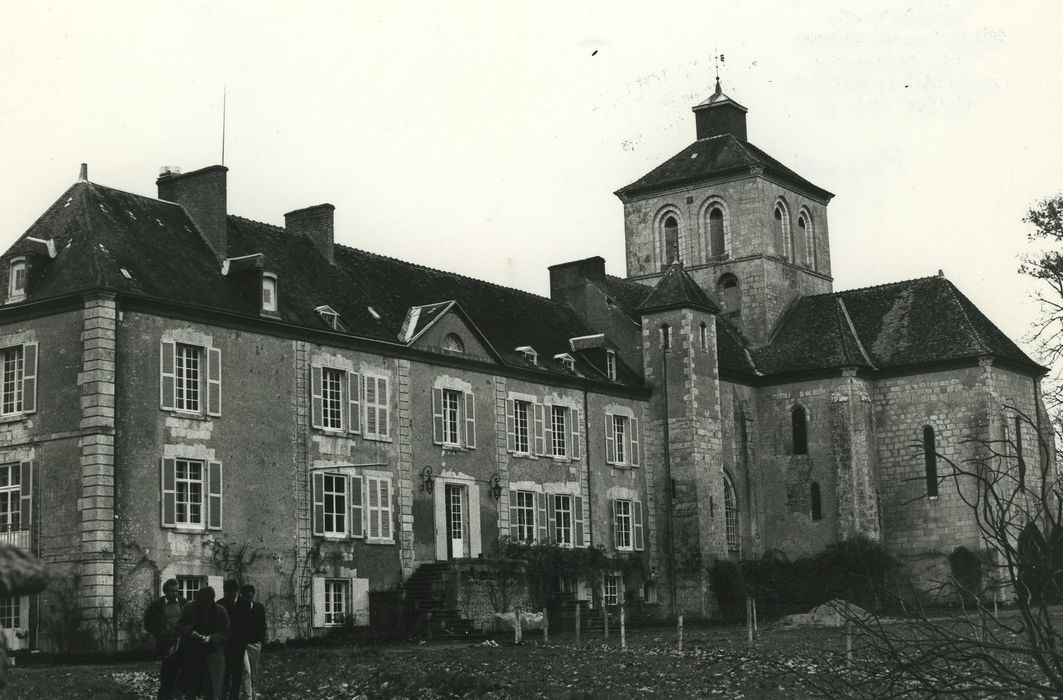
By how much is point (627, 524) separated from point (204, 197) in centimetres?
1633

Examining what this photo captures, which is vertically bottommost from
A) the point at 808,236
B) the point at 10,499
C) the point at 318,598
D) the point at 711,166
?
the point at 318,598

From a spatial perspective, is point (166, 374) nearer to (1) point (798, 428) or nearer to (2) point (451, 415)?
(2) point (451, 415)

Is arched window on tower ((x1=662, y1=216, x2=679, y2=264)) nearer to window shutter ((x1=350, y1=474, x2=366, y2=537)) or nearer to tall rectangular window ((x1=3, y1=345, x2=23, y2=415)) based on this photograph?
window shutter ((x1=350, y1=474, x2=366, y2=537))

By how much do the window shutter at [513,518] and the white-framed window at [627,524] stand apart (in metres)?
4.51

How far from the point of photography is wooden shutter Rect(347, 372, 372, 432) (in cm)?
3631

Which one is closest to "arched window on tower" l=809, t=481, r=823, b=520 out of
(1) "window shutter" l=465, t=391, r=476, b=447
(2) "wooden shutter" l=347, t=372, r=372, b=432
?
(1) "window shutter" l=465, t=391, r=476, b=447

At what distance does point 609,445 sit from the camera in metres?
45.0

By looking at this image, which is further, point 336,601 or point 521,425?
point 521,425

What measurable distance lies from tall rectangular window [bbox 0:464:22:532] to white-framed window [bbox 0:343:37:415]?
1.26m

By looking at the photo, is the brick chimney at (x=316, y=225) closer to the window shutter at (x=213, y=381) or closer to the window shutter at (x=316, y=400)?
the window shutter at (x=316, y=400)

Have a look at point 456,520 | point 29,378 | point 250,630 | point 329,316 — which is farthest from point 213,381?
point 250,630

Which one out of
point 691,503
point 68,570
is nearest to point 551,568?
point 691,503

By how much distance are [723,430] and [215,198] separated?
64.5 ft

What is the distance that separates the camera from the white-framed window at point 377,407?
1449 inches
